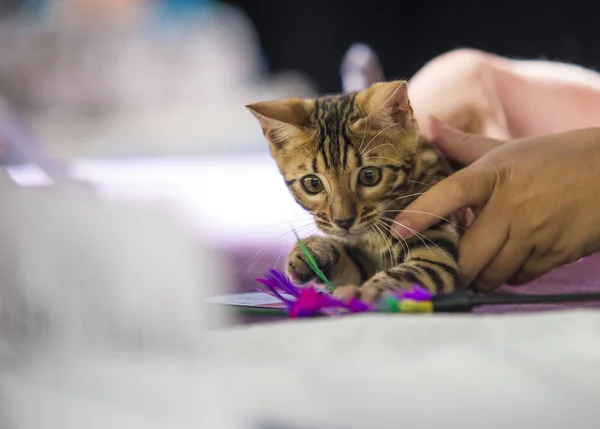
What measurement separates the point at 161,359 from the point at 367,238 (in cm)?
50

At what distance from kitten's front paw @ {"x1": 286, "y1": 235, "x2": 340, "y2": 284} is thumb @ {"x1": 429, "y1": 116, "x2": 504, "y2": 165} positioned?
22 centimetres

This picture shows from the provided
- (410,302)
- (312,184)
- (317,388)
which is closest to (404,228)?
(312,184)

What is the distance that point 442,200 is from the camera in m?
0.69

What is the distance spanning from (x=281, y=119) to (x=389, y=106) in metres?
0.13

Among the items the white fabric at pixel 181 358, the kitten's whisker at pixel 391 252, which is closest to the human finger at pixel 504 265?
the kitten's whisker at pixel 391 252

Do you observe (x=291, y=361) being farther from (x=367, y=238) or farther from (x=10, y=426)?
(x=367, y=238)

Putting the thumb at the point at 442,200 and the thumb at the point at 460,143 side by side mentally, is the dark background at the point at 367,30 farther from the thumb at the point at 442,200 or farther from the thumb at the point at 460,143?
the thumb at the point at 442,200

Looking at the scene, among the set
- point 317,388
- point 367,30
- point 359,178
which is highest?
point 367,30

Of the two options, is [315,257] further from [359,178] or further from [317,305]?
[317,305]

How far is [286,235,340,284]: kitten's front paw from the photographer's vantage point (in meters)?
0.71

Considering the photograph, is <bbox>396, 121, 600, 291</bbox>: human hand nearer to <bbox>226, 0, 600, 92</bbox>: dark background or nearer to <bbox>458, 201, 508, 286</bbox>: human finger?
<bbox>458, 201, 508, 286</bbox>: human finger

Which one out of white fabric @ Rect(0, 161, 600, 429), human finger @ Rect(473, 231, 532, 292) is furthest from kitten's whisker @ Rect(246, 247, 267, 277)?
white fabric @ Rect(0, 161, 600, 429)

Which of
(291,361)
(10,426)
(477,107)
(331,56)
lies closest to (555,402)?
(291,361)

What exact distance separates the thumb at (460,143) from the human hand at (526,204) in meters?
0.08
